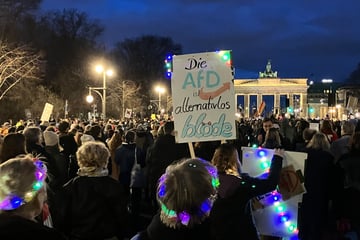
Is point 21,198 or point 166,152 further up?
point 21,198

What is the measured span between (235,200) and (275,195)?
82.4 inches

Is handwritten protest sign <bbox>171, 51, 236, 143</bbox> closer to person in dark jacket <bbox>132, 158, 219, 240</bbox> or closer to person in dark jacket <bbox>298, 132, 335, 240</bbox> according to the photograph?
person in dark jacket <bbox>298, 132, 335, 240</bbox>

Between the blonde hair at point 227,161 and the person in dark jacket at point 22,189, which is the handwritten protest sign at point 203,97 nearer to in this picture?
the blonde hair at point 227,161

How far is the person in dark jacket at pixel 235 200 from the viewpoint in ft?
12.9

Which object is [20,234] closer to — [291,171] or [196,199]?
[196,199]

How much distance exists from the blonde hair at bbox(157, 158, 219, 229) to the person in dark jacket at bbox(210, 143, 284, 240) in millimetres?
321

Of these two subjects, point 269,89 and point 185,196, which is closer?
point 185,196

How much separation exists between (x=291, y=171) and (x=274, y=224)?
0.64m

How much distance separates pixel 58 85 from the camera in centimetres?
5747

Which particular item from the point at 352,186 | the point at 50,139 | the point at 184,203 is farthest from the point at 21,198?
the point at 50,139

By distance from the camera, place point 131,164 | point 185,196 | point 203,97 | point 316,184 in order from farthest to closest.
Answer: point 131,164 < point 316,184 < point 203,97 < point 185,196

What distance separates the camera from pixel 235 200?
4.21 meters

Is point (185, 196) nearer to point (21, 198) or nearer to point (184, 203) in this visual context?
point (184, 203)

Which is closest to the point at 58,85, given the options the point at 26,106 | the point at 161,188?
the point at 26,106
